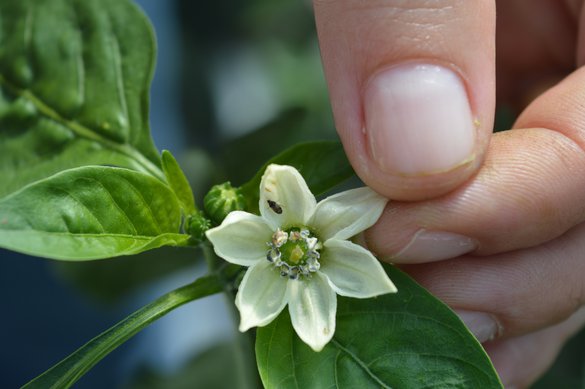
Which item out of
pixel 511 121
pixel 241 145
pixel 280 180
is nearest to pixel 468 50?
pixel 280 180

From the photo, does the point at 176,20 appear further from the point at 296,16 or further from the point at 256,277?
the point at 256,277

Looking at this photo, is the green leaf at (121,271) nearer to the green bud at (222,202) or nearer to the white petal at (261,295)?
the green bud at (222,202)

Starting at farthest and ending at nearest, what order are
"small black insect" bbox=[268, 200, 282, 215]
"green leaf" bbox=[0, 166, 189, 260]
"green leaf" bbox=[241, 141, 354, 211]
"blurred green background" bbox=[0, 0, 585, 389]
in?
"blurred green background" bbox=[0, 0, 585, 389]
"green leaf" bbox=[241, 141, 354, 211]
"small black insect" bbox=[268, 200, 282, 215]
"green leaf" bbox=[0, 166, 189, 260]

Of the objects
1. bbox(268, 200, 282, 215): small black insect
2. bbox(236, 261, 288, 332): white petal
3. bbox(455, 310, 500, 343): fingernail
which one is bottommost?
bbox(455, 310, 500, 343): fingernail

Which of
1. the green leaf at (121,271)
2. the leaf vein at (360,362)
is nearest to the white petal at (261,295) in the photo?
the leaf vein at (360,362)

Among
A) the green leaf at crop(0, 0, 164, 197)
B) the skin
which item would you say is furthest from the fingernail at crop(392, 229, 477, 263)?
the green leaf at crop(0, 0, 164, 197)

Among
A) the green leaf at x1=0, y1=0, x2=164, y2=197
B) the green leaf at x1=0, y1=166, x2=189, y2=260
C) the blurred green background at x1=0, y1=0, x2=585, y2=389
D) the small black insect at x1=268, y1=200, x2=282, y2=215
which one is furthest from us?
the blurred green background at x1=0, y1=0, x2=585, y2=389

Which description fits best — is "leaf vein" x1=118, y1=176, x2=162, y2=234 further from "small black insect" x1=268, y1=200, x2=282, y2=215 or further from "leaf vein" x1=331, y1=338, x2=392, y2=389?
"leaf vein" x1=331, y1=338, x2=392, y2=389

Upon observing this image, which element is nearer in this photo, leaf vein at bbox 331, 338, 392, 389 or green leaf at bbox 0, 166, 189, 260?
green leaf at bbox 0, 166, 189, 260
